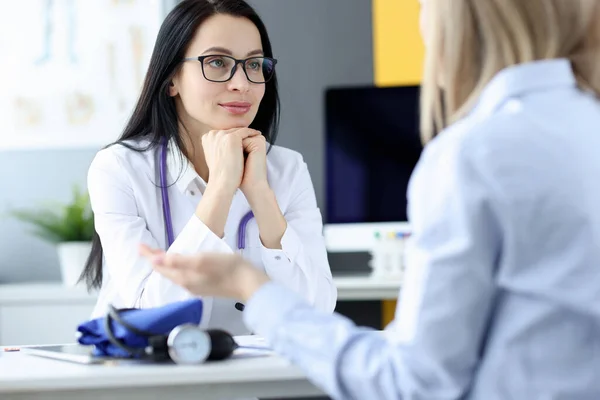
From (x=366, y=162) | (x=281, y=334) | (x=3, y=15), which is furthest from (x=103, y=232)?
(x=3, y=15)

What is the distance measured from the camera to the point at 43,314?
336 centimetres

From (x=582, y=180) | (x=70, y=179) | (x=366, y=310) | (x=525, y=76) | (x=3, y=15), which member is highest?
(x=3, y=15)

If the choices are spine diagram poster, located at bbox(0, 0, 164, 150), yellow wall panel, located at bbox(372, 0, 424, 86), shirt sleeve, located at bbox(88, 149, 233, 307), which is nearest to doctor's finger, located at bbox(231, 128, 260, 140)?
shirt sleeve, located at bbox(88, 149, 233, 307)

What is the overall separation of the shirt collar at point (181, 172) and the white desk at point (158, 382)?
85 centimetres

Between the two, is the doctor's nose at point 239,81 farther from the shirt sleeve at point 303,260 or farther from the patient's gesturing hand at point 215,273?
the patient's gesturing hand at point 215,273

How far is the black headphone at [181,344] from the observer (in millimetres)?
1279

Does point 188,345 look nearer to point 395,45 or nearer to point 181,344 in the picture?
point 181,344

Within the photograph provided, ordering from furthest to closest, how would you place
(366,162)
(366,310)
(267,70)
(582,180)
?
1. (366,310)
2. (366,162)
3. (267,70)
4. (582,180)

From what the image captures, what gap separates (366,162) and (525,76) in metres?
2.60

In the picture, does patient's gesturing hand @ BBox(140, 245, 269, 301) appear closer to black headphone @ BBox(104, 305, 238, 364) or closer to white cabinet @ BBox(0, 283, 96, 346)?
black headphone @ BBox(104, 305, 238, 364)

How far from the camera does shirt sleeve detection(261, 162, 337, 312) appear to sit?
Answer: 76.0 inches

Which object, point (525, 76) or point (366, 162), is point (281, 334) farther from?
point (366, 162)

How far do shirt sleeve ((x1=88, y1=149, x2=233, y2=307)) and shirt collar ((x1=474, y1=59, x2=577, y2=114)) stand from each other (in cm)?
98

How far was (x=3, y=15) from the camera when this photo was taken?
3938mm
